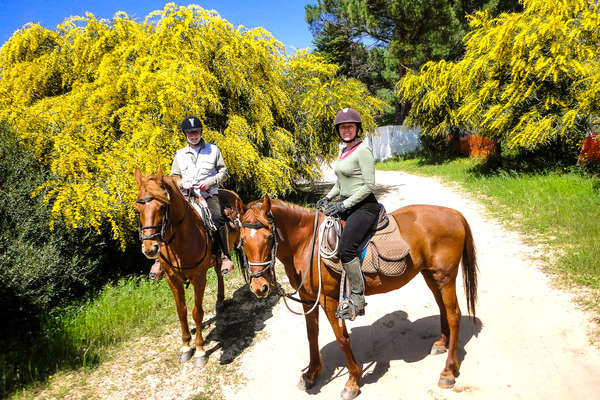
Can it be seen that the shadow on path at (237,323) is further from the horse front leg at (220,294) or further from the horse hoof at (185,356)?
the horse hoof at (185,356)

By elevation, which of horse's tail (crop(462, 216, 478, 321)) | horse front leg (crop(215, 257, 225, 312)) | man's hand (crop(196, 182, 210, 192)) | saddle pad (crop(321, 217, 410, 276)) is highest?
man's hand (crop(196, 182, 210, 192))

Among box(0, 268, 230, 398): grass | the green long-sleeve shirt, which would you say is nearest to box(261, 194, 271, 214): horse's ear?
the green long-sleeve shirt

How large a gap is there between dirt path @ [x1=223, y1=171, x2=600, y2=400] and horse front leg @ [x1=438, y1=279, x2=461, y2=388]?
0.09 metres

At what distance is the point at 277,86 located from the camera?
30.2ft

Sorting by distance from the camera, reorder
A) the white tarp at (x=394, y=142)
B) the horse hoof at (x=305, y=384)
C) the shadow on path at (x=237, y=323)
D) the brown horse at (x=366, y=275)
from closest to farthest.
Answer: the brown horse at (x=366, y=275) → the horse hoof at (x=305, y=384) → the shadow on path at (x=237, y=323) → the white tarp at (x=394, y=142)

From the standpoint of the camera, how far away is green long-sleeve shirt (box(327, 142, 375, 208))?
10.1 ft

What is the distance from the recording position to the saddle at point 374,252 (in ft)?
10.5

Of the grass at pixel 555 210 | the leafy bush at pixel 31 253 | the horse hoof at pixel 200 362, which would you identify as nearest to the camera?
the horse hoof at pixel 200 362

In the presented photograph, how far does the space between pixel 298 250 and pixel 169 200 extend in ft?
5.11

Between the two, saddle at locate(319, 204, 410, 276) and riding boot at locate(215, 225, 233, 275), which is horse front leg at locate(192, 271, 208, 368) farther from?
saddle at locate(319, 204, 410, 276)

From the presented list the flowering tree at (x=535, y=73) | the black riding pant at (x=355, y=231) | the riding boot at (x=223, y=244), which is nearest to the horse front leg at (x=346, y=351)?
the black riding pant at (x=355, y=231)

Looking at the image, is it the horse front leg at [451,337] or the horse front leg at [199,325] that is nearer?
the horse front leg at [451,337]

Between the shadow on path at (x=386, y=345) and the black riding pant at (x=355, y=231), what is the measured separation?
1.47 meters

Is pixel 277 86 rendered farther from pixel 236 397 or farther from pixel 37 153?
pixel 236 397
